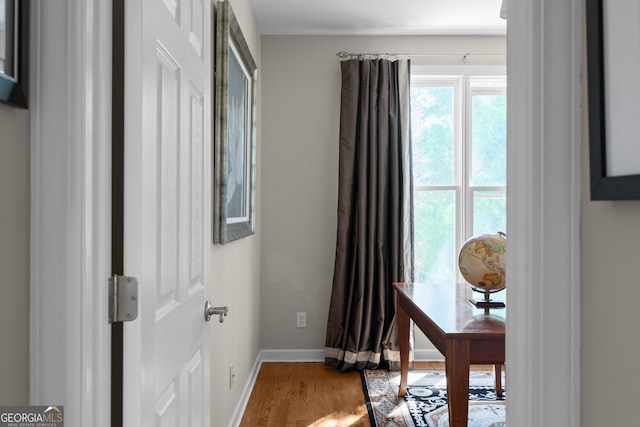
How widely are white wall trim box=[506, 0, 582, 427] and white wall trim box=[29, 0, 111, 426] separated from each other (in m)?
0.70

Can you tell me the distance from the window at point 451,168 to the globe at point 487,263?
157 centimetres

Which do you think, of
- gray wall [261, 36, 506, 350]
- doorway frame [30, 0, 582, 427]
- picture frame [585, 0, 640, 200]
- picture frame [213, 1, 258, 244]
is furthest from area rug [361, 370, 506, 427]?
picture frame [585, 0, 640, 200]

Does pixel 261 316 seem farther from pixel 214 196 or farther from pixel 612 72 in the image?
pixel 612 72

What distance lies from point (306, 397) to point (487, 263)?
153cm

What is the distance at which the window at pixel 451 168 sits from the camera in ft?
12.8

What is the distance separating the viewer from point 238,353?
281cm

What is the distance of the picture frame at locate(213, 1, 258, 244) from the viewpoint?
215cm

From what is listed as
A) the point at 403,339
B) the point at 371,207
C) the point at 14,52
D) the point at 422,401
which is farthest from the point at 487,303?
the point at 14,52

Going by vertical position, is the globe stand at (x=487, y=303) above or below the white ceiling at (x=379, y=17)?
below

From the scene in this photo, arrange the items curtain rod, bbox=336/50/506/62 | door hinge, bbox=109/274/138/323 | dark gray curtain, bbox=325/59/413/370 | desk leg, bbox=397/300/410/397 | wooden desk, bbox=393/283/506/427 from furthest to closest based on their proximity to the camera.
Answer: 1. curtain rod, bbox=336/50/506/62
2. dark gray curtain, bbox=325/59/413/370
3. desk leg, bbox=397/300/410/397
4. wooden desk, bbox=393/283/506/427
5. door hinge, bbox=109/274/138/323

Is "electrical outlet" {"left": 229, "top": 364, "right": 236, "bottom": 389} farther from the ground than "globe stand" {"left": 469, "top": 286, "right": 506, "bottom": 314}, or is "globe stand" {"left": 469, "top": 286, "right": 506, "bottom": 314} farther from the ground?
"globe stand" {"left": 469, "top": 286, "right": 506, "bottom": 314}

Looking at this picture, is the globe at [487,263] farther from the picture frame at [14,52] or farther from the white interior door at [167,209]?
the picture frame at [14,52]

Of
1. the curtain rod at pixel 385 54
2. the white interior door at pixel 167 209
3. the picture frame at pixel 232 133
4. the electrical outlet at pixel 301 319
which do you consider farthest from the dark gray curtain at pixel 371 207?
the white interior door at pixel 167 209

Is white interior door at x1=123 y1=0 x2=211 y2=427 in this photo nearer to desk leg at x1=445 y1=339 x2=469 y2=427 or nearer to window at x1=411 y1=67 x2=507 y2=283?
desk leg at x1=445 y1=339 x2=469 y2=427
